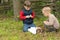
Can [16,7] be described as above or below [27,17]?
below

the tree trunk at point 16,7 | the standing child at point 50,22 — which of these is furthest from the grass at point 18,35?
the tree trunk at point 16,7

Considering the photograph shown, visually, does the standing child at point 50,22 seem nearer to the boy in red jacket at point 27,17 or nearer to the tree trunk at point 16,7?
the boy in red jacket at point 27,17

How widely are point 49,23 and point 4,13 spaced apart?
418 cm

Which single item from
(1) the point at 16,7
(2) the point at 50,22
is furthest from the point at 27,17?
(1) the point at 16,7

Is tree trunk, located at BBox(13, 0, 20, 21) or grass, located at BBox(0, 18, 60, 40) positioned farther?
tree trunk, located at BBox(13, 0, 20, 21)

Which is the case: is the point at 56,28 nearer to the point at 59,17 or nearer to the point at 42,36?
the point at 42,36

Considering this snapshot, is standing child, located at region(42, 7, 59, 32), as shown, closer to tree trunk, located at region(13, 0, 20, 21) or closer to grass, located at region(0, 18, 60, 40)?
grass, located at region(0, 18, 60, 40)

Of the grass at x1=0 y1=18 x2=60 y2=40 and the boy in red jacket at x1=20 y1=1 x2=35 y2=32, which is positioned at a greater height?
the boy in red jacket at x1=20 y1=1 x2=35 y2=32

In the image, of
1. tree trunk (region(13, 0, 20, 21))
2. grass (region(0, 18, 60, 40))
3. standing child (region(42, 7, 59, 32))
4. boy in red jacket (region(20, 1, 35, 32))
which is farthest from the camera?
tree trunk (region(13, 0, 20, 21))

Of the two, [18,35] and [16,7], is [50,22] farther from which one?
[16,7]

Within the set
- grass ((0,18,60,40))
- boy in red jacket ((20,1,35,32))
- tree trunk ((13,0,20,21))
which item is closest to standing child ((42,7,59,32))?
Result: grass ((0,18,60,40))

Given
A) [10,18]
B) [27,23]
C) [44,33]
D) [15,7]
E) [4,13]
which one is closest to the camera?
[44,33]

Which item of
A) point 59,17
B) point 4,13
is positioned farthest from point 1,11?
point 59,17

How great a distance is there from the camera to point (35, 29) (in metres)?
6.89
